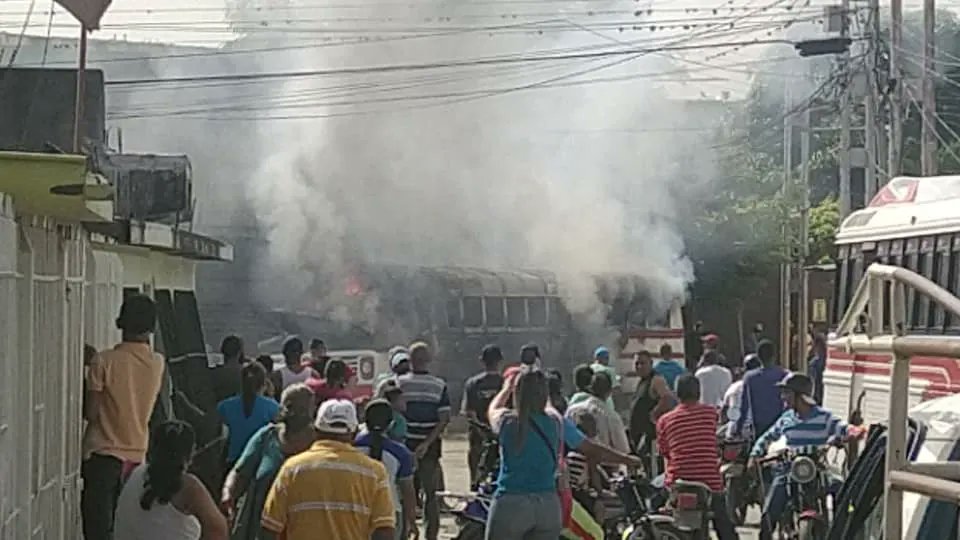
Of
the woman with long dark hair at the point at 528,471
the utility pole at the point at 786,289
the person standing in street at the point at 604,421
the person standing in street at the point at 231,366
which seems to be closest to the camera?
the woman with long dark hair at the point at 528,471

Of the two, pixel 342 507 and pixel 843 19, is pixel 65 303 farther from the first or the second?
pixel 843 19

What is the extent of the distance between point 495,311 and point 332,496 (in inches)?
839

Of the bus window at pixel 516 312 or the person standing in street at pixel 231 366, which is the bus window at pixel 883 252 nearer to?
the person standing in street at pixel 231 366

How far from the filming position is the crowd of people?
6.82 meters

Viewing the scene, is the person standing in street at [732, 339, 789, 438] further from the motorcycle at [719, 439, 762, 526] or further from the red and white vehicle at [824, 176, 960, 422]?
the red and white vehicle at [824, 176, 960, 422]

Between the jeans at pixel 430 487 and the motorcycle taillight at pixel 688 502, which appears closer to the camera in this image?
the motorcycle taillight at pixel 688 502

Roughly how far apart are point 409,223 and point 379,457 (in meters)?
23.5

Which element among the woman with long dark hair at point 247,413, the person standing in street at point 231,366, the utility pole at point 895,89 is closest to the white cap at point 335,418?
the woman with long dark hair at point 247,413

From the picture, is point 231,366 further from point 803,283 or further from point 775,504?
point 803,283

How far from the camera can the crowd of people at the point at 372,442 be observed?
22.4ft

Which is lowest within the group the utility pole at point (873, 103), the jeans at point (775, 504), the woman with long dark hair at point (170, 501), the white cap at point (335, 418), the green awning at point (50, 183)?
the jeans at point (775, 504)

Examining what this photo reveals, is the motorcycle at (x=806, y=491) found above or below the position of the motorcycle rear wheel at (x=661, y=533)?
above

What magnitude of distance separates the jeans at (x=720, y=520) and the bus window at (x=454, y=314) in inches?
651

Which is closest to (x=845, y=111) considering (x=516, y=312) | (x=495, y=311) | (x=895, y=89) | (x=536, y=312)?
(x=895, y=89)
